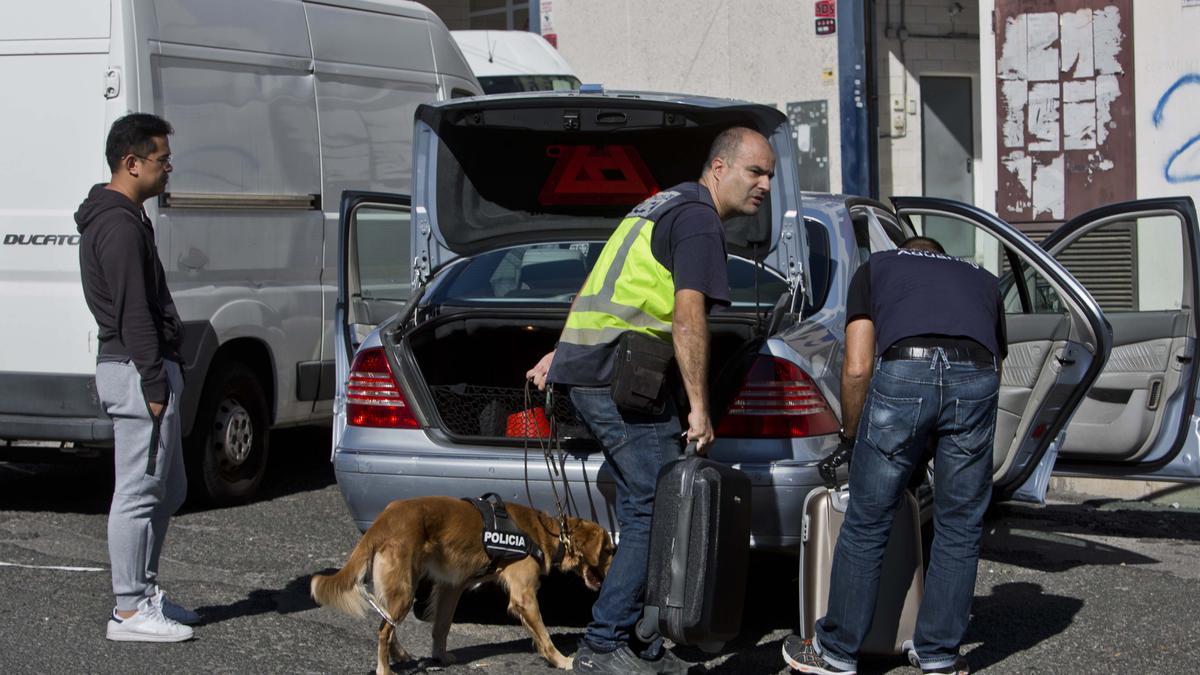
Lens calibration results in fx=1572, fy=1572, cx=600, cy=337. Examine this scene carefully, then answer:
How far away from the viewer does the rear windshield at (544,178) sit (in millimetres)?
6621

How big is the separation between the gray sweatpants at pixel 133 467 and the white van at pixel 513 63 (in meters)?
8.20

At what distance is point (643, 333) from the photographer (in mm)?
4871

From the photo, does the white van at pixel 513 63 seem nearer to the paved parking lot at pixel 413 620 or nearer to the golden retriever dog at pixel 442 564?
the paved parking lot at pixel 413 620

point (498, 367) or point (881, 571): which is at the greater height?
point (498, 367)

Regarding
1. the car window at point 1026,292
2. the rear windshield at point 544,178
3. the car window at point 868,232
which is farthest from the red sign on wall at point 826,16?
the rear windshield at point 544,178

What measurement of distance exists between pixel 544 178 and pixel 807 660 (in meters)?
2.55

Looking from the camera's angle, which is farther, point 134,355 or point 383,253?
point 383,253

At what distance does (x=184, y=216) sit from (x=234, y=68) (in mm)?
889

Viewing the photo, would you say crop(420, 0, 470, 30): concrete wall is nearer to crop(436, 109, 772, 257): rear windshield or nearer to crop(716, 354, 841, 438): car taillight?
crop(436, 109, 772, 257): rear windshield

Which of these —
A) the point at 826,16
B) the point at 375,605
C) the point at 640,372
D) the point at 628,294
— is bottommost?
the point at 375,605

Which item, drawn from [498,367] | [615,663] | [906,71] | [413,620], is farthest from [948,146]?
[615,663]

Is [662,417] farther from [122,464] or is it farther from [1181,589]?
[1181,589]

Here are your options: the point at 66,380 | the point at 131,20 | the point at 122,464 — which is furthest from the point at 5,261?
the point at 122,464

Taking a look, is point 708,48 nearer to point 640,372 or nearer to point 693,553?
point 640,372
